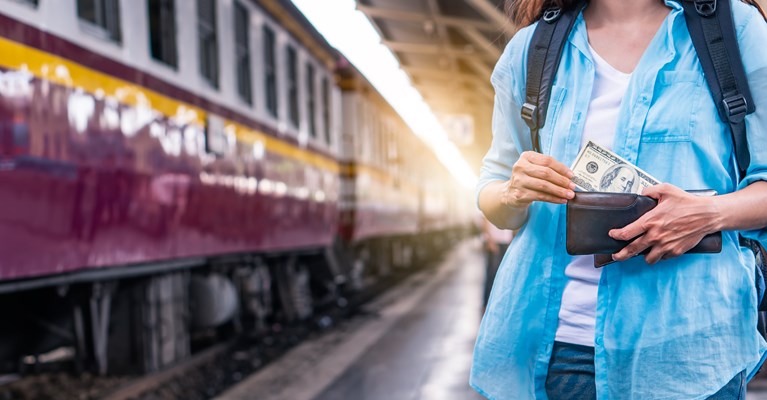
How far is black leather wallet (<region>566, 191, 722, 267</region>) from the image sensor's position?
1.50 m

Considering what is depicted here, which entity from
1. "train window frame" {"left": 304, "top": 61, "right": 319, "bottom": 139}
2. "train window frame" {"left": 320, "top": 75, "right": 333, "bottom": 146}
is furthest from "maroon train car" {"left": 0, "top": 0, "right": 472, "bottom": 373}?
"train window frame" {"left": 320, "top": 75, "right": 333, "bottom": 146}

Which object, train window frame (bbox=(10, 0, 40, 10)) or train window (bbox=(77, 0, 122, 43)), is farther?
train window (bbox=(77, 0, 122, 43))

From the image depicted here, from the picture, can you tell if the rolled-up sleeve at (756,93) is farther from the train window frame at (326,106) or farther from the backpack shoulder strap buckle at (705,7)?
the train window frame at (326,106)

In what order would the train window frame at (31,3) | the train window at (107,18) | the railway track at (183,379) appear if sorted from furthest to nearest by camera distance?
the railway track at (183,379) → the train window at (107,18) → the train window frame at (31,3)

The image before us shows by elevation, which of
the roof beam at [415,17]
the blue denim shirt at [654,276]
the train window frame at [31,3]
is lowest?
the blue denim shirt at [654,276]

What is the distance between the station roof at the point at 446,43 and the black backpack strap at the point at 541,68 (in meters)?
6.81

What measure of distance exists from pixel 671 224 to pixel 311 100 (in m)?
10.2

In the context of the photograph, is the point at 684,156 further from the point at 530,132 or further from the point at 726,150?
the point at 530,132

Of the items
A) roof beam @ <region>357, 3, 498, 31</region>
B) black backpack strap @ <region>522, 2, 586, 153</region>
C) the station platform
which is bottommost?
the station platform

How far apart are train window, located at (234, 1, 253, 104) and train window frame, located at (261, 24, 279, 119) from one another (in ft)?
1.82

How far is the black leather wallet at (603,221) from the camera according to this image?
150 cm

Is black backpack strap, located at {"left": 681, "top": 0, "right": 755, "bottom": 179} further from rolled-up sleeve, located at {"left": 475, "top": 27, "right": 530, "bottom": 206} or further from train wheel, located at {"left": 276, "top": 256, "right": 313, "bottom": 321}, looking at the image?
train wheel, located at {"left": 276, "top": 256, "right": 313, "bottom": 321}

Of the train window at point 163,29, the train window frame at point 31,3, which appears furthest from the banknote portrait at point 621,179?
the train window at point 163,29

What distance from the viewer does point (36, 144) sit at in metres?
4.25
